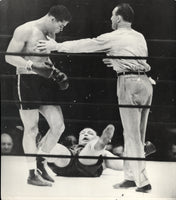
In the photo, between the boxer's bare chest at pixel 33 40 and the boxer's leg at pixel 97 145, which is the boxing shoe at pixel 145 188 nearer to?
the boxer's leg at pixel 97 145

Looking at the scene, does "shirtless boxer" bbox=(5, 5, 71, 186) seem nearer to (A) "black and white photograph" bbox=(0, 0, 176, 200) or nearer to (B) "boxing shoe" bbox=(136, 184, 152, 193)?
(A) "black and white photograph" bbox=(0, 0, 176, 200)

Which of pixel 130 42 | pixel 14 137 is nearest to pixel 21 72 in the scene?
pixel 14 137

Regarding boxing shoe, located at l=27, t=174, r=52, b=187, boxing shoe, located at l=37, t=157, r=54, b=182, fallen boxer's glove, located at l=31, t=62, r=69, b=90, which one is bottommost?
boxing shoe, located at l=27, t=174, r=52, b=187

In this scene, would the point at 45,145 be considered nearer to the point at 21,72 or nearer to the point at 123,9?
the point at 21,72

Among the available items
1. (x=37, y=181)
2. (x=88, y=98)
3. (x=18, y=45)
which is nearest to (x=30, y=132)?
(x=37, y=181)

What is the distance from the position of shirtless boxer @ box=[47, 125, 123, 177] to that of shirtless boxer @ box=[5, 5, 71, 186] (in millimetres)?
72

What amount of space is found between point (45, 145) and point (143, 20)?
36.2 inches

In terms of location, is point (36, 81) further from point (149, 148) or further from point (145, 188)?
point (145, 188)

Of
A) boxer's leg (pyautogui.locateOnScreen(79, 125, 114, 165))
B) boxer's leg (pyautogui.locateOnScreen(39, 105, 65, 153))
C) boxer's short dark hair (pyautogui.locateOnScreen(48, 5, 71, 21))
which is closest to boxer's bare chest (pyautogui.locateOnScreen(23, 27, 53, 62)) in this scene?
boxer's short dark hair (pyautogui.locateOnScreen(48, 5, 71, 21))

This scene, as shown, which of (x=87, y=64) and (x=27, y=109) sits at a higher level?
(x=87, y=64)

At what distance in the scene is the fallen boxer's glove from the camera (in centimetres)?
275

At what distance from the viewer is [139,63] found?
2.73 meters

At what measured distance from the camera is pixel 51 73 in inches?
108

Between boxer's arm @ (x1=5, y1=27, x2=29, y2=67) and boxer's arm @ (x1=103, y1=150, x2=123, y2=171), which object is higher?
boxer's arm @ (x1=5, y1=27, x2=29, y2=67)
